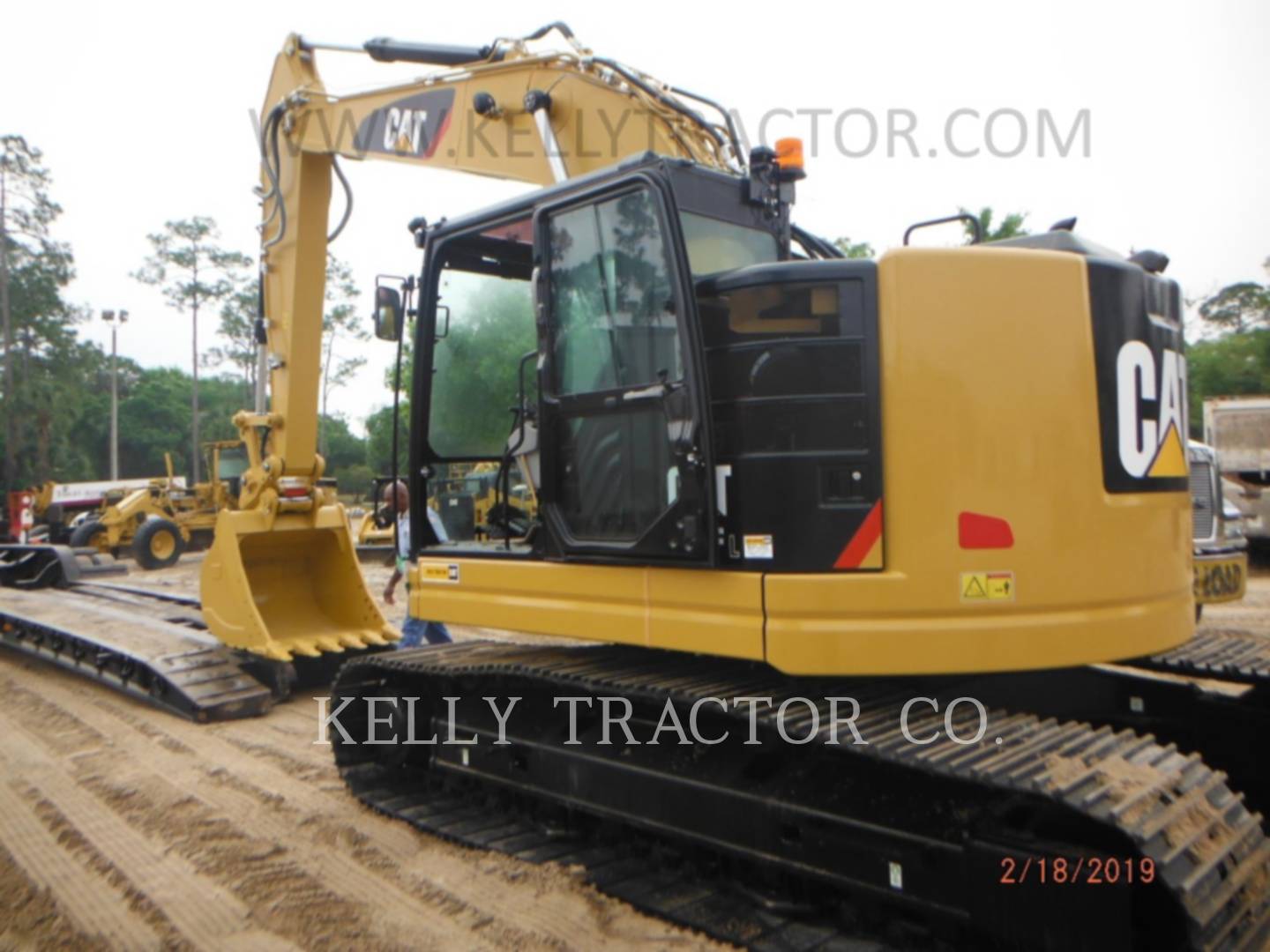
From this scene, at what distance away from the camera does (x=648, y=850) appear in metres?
3.97

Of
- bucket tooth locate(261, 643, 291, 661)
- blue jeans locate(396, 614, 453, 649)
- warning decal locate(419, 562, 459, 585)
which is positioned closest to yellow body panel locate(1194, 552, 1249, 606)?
warning decal locate(419, 562, 459, 585)

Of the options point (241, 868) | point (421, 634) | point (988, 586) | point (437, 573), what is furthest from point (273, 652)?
point (988, 586)

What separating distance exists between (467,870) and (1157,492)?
2855 mm

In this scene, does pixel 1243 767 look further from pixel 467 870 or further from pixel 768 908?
pixel 467 870

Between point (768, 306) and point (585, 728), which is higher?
point (768, 306)

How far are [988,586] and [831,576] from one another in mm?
458

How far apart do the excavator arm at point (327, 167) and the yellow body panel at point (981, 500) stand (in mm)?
1871

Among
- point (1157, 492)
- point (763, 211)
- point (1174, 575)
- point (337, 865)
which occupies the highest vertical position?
point (763, 211)

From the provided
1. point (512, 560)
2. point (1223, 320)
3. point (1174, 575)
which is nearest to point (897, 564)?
point (1174, 575)

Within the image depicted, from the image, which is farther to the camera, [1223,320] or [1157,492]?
[1223,320]

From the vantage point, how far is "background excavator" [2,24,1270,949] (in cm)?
288

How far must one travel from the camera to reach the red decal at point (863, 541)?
10.3 ft

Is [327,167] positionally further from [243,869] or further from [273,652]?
[243,869]

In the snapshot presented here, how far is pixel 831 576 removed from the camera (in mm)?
3141
